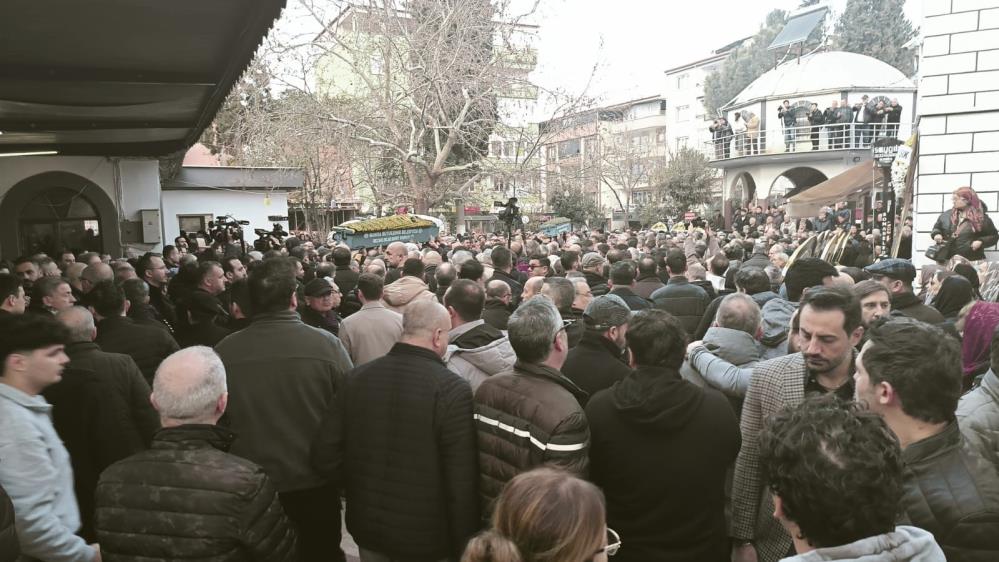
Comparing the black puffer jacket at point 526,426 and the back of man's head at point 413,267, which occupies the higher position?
the back of man's head at point 413,267

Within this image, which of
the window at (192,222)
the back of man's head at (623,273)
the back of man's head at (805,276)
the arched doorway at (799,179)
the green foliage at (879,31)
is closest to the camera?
the back of man's head at (805,276)

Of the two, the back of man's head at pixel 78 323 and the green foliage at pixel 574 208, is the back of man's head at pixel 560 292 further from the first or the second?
the green foliage at pixel 574 208

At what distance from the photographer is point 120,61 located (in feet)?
26.1

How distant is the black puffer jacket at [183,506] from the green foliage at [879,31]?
2413 inches

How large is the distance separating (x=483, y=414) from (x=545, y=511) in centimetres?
143

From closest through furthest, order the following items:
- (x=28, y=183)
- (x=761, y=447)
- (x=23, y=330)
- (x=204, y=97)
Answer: (x=761, y=447), (x=23, y=330), (x=204, y=97), (x=28, y=183)

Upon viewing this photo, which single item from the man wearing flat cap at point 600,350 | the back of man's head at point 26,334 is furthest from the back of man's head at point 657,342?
the back of man's head at point 26,334

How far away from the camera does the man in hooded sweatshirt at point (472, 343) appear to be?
4.05 meters

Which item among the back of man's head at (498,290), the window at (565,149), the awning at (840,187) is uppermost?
the window at (565,149)

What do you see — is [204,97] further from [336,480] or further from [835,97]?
[835,97]

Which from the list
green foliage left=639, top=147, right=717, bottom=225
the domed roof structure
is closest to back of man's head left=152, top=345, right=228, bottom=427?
the domed roof structure

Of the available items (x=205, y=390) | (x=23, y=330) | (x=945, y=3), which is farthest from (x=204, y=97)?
(x=945, y=3)

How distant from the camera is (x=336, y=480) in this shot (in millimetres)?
3469

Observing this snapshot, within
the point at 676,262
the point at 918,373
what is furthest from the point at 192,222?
the point at 918,373
